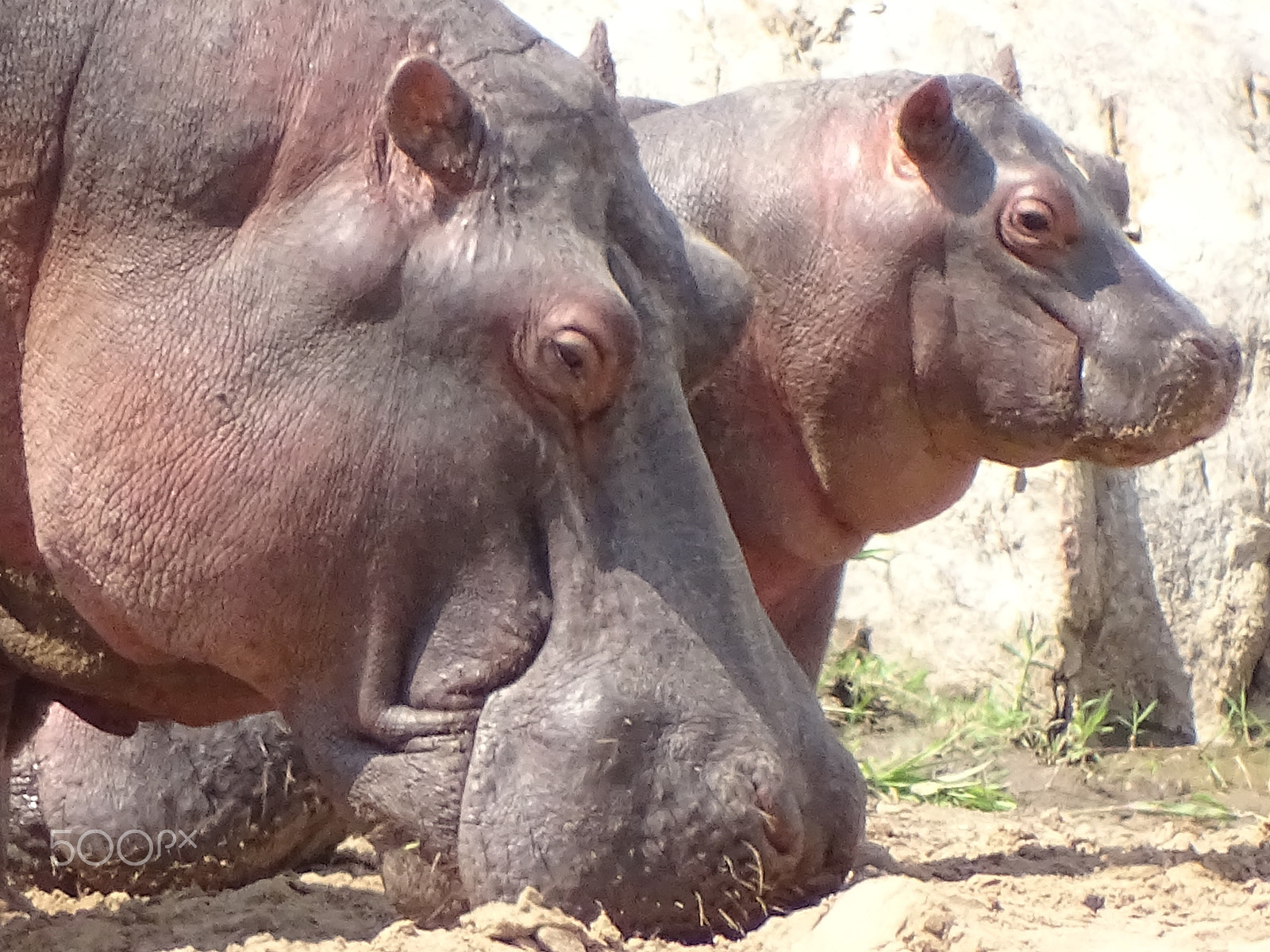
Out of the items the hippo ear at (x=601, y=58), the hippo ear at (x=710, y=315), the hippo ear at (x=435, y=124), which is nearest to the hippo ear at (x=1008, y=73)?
the hippo ear at (x=601, y=58)

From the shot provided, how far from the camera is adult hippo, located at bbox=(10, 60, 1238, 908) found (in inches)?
149

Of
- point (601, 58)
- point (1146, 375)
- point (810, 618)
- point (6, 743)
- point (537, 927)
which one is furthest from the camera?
point (810, 618)

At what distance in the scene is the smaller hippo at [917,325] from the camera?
3.79 m

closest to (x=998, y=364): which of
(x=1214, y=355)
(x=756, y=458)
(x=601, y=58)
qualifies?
(x=1214, y=355)

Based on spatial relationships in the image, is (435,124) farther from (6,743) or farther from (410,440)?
(6,743)

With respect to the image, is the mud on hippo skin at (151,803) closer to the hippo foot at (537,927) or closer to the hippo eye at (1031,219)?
the hippo foot at (537,927)

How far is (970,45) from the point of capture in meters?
6.67

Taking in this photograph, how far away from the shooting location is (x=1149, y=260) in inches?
259

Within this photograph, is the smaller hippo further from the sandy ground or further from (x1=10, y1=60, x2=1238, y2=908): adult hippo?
the sandy ground

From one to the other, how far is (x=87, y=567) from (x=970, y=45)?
507 cm

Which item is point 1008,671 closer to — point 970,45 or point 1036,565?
point 1036,565

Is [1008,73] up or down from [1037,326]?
up

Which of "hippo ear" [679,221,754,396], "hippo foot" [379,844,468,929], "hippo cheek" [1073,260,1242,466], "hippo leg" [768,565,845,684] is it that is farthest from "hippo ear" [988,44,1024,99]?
"hippo foot" [379,844,468,929]

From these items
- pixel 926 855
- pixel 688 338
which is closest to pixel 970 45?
pixel 926 855
